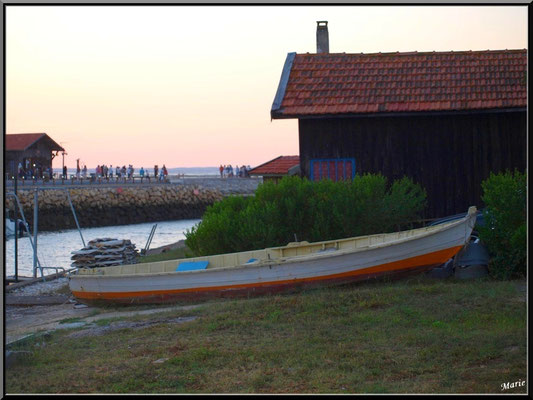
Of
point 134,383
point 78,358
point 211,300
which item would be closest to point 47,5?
point 134,383

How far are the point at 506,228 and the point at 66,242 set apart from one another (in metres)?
43.9

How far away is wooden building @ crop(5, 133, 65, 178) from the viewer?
Result: 76.9 meters

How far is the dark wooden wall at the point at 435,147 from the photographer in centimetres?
1964

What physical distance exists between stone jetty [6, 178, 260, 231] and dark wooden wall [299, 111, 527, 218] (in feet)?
166

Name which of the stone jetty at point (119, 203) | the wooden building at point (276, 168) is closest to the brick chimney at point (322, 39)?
the wooden building at point (276, 168)

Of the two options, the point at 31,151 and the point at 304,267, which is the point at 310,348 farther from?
the point at 31,151

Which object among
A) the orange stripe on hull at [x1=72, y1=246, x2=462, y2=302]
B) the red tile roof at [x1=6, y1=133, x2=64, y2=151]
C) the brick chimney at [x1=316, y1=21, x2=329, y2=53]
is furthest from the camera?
the red tile roof at [x1=6, y1=133, x2=64, y2=151]

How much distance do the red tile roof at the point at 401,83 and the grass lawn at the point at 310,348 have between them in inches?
273

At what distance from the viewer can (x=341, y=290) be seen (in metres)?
15.1

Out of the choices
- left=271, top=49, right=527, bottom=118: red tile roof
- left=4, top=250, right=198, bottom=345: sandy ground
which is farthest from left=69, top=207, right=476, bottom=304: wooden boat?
left=271, top=49, right=527, bottom=118: red tile roof

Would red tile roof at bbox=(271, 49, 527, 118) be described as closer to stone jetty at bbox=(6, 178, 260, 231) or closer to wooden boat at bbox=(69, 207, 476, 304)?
wooden boat at bbox=(69, 207, 476, 304)

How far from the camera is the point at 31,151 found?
256 ft

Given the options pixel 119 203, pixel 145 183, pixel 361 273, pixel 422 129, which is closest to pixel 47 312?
pixel 361 273

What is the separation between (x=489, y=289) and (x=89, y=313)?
8300 millimetres
